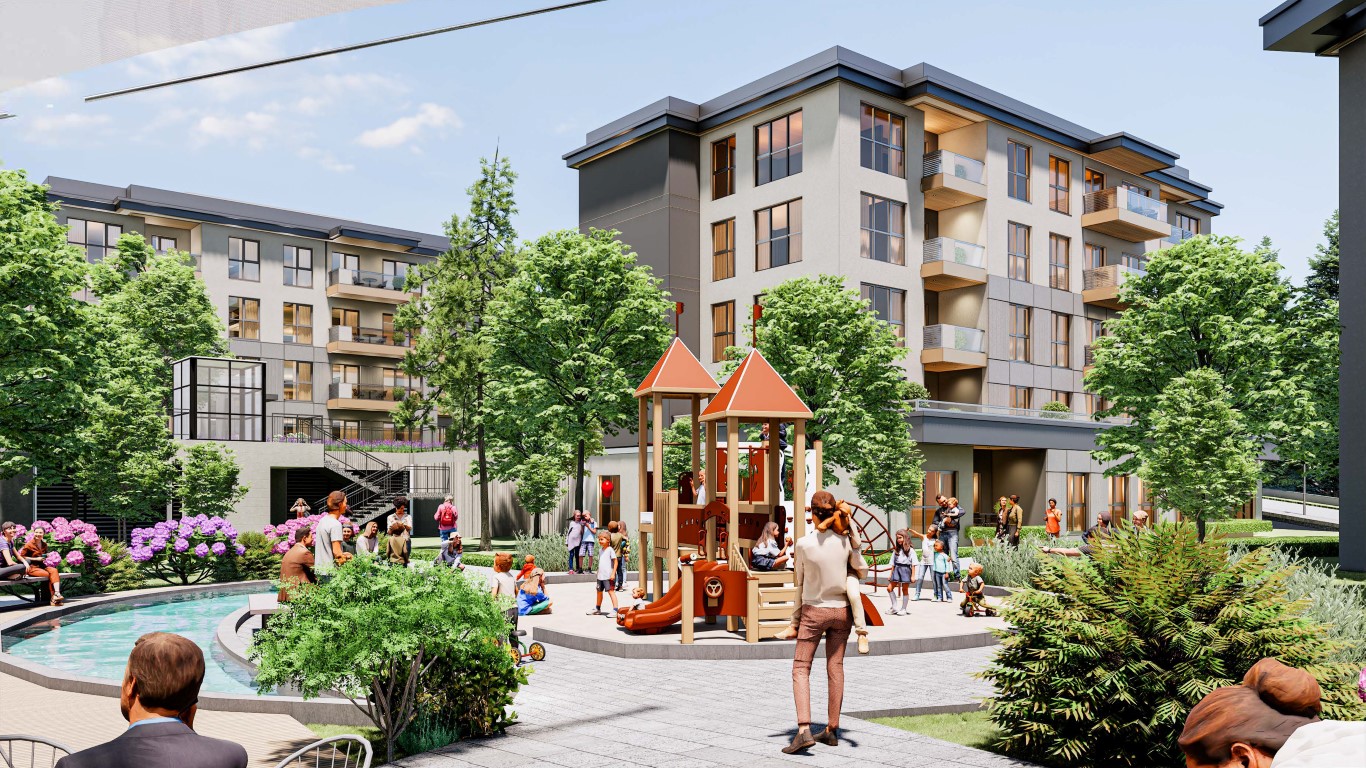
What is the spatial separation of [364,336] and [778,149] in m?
34.4

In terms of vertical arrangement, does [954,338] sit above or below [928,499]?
above

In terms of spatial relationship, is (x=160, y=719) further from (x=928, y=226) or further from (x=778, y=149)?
(x=928, y=226)

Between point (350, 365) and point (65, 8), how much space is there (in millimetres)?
64749

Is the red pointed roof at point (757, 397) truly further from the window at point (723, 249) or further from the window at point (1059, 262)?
the window at point (1059, 262)

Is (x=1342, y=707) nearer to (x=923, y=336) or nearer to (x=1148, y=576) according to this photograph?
(x=1148, y=576)

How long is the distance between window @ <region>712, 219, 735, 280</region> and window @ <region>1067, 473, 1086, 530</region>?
1708 cm

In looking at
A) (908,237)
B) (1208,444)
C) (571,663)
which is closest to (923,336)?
(908,237)

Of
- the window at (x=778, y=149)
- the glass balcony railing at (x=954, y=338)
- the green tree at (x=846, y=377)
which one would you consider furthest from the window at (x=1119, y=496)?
the window at (x=778, y=149)

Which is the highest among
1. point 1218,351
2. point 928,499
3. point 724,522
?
point 1218,351

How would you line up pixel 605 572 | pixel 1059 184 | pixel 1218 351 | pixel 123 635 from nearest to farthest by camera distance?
pixel 123 635 → pixel 605 572 → pixel 1218 351 → pixel 1059 184

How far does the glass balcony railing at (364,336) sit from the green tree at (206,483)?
32.2m

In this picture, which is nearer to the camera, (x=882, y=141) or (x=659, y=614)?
(x=659, y=614)

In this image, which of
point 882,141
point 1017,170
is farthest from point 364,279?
point 1017,170

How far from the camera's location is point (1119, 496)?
159 feet
